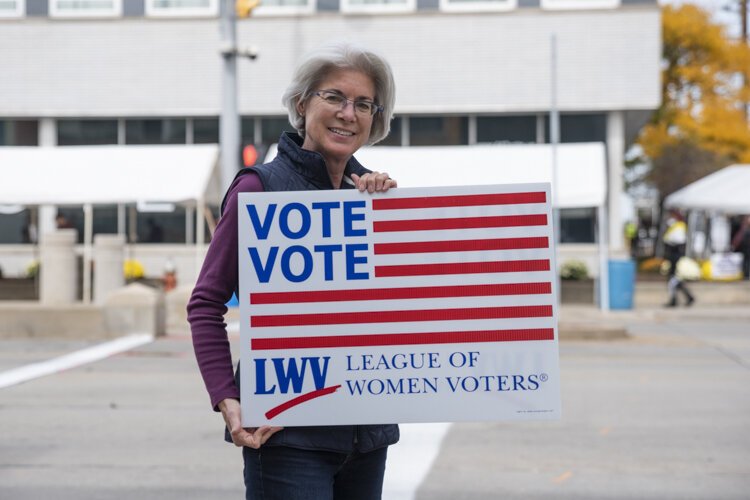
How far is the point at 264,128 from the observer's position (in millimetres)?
25672

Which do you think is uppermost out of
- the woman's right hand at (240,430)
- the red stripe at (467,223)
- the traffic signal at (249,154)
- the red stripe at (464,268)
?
the traffic signal at (249,154)

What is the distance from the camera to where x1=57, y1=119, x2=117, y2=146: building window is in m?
25.8

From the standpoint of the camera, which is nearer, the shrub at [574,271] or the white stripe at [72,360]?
the white stripe at [72,360]

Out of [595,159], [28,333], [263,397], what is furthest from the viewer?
[595,159]

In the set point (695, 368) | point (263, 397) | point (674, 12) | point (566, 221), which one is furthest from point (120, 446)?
point (674, 12)

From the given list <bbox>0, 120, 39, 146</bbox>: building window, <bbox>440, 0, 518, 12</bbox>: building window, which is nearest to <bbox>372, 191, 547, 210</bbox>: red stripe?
<bbox>440, 0, 518, 12</bbox>: building window

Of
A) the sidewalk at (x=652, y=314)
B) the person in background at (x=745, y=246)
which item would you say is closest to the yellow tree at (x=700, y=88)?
the person in background at (x=745, y=246)

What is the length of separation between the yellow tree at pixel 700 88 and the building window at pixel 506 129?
50.1ft

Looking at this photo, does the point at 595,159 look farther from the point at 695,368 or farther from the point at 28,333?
the point at 28,333

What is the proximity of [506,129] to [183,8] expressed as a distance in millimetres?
7942

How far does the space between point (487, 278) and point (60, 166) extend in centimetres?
2016

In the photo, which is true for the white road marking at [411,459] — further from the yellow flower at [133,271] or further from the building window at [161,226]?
the building window at [161,226]

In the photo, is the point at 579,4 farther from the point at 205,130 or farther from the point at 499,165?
the point at 205,130

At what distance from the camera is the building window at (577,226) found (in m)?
24.4
